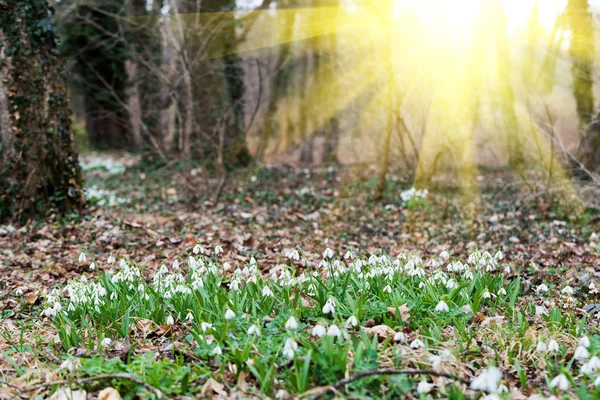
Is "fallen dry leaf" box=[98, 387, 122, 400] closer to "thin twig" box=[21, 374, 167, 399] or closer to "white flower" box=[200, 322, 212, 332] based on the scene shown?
"thin twig" box=[21, 374, 167, 399]

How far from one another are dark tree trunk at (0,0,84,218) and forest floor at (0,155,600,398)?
0.44 m

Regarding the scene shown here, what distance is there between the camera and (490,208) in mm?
8789

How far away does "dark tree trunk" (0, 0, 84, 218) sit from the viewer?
275 inches

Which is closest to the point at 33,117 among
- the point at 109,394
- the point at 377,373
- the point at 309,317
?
the point at 309,317

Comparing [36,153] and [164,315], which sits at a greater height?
[36,153]

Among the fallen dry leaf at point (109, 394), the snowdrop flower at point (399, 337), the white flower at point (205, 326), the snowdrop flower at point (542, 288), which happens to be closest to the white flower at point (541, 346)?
the snowdrop flower at point (399, 337)

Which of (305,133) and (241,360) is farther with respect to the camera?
(305,133)

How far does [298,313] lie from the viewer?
135 inches

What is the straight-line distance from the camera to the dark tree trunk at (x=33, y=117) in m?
6.99

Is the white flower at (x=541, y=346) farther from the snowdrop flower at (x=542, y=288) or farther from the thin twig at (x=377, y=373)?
the snowdrop flower at (x=542, y=288)

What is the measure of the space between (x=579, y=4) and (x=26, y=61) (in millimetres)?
9152

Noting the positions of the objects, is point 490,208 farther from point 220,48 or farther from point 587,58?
point 220,48

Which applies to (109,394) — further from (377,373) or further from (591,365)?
(591,365)

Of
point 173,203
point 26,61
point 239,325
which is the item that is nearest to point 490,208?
point 173,203
